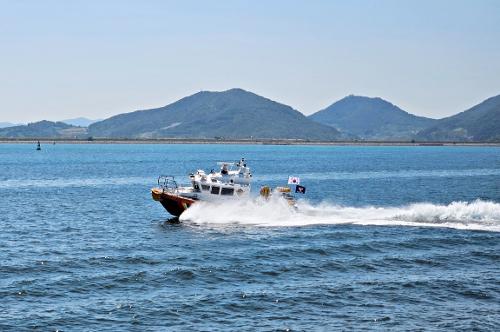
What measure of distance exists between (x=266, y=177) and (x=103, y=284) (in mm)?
97375

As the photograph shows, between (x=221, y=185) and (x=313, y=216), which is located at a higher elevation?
(x=221, y=185)

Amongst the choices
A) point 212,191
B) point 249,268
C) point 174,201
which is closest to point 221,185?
point 212,191

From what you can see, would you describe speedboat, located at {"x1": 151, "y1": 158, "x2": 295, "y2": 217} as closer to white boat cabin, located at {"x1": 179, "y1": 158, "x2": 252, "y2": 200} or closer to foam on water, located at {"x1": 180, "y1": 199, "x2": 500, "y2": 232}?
white boat cabin, located at {"x1": 179, "y1": 158, "x2": 252, "y2": 200}

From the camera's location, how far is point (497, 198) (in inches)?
3575

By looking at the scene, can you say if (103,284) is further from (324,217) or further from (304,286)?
(324,217)

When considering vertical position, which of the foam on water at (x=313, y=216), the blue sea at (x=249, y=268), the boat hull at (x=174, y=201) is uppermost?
the boat hull at (x=174, y=201)

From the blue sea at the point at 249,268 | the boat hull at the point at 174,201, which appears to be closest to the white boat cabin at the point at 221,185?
the boat hull at the point at 174,201

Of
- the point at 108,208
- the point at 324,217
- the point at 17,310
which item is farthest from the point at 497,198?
the point at 17,310

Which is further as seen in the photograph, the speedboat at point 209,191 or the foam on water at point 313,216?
the speedboat at point 209,191

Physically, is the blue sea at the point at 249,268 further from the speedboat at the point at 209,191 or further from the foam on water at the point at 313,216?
the speedboat at the point at 209,191

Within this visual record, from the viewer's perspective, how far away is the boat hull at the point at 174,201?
6488 cm

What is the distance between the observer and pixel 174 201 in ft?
214

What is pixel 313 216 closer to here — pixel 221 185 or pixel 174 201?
pixel 221 185

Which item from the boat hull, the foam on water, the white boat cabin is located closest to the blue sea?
the foam on water
